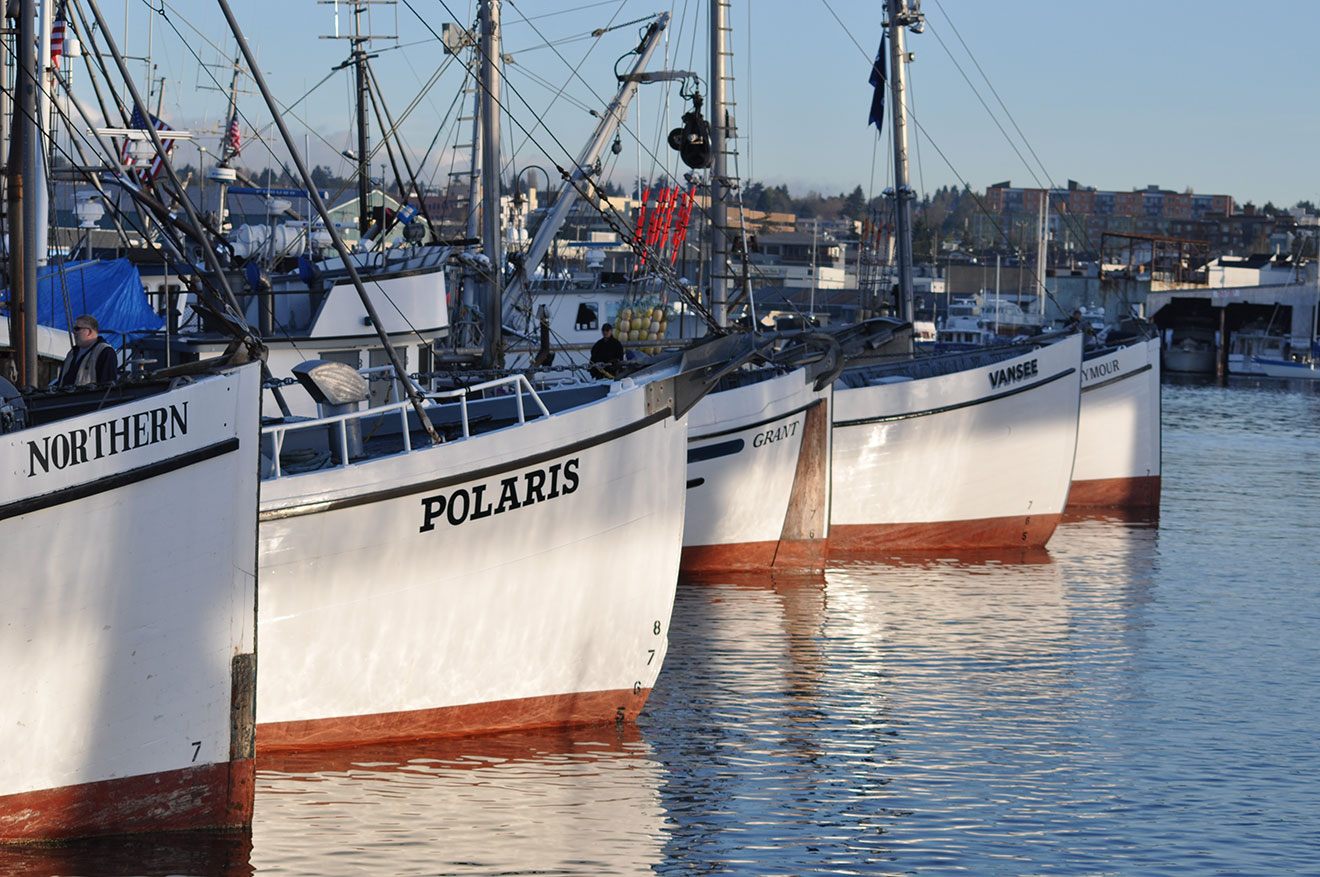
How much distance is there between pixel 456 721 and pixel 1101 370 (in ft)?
65.3

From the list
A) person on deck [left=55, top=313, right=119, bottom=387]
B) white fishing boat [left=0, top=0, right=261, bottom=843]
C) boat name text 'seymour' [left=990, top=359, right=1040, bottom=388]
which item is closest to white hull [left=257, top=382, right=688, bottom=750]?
white fishing boat [left=0, top=0, right=261, bottom=843]

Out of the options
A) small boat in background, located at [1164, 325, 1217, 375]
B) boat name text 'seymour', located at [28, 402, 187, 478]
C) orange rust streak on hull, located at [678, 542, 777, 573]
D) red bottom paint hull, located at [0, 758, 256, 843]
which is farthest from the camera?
small boat in background, located at [1164, 325, 1217, 375]

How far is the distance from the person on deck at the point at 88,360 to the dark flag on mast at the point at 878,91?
19368 millimetres

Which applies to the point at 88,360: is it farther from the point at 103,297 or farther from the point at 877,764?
the point at 103,297

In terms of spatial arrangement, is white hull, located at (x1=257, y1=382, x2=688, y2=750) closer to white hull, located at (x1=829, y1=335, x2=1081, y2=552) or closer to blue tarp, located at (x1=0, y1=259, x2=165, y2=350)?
white hull, located at (x1=829, y1=335, x2=1081, y2=552)

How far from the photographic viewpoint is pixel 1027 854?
32.4ft

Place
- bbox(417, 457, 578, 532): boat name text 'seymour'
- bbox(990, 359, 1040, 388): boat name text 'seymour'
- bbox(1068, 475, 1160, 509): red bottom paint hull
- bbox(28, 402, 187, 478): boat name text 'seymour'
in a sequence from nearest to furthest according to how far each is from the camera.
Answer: bbox(28, 402, 187, 478): boat name text 'seymour'
bbox(417, 457, 578, 532): boat name text 'seymour'
bbox(990, 359, 1040, 388): boat name text 'seymour'
bbox(1068, 475, 1160, 509): red bottom paint hull

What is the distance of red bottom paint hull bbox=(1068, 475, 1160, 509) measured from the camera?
1164 inches

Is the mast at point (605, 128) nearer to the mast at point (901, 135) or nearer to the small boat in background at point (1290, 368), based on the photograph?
the mast at point (901, 135)

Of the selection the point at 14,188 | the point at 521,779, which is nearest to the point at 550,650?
the point at 521,779

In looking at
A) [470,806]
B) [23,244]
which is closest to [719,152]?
[23,244]

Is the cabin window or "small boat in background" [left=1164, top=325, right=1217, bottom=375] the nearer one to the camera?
the cabin window

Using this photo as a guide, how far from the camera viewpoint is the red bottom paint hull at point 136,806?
8969 millimetres

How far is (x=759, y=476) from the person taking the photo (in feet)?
63.9
